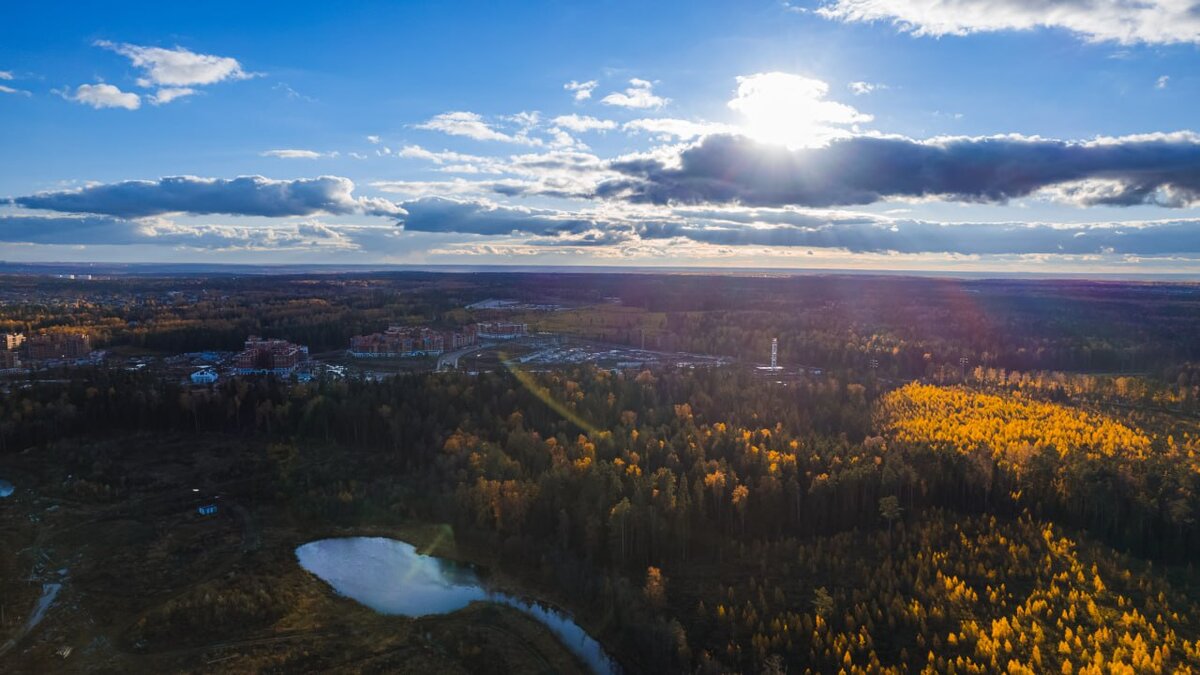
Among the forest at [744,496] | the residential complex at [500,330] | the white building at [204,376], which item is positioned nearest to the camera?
the forest at [744,496]

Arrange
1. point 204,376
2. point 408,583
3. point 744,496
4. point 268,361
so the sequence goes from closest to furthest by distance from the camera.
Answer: point 408,583, point 744,496, point 204,376, point 268,361

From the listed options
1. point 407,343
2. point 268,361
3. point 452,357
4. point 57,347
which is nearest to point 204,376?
point 268,361

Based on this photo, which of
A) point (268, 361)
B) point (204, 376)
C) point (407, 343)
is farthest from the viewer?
point (407, 343)

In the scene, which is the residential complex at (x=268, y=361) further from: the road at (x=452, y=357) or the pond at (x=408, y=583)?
the pond at (x=408, y=583)

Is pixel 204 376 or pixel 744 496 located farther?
pixel 204 376

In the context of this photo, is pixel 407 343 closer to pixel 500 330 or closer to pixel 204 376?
pixel 500 330

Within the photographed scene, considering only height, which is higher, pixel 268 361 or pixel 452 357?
pixel 268 361

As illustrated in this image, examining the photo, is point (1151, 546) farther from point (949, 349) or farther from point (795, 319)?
point (795, 319)

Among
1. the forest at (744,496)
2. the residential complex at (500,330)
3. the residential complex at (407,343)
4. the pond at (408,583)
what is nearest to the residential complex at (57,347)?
the forest at (744,496)
